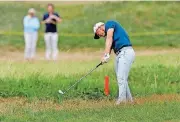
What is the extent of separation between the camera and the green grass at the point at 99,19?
2912 cm

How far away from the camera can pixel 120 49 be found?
13.4 meters

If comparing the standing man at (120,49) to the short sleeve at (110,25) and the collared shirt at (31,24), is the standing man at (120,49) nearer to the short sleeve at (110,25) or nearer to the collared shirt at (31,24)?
the short sleeve at (110,25)

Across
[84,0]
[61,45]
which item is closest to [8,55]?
[61,45]

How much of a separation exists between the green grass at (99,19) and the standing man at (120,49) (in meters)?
14.9

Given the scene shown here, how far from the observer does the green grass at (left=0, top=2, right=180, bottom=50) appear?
29.1 m

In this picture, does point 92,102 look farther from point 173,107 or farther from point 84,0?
point 84,0

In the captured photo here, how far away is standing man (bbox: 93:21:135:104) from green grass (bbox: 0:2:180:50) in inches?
588

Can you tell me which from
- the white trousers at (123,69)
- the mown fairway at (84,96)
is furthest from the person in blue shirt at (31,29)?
the white trousers at (123,69)

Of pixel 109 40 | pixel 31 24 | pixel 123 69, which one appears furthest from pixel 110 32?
pixel 31 24

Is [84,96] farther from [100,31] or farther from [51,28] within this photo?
[51,28]

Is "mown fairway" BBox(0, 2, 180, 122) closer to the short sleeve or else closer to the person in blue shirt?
the short sleeve

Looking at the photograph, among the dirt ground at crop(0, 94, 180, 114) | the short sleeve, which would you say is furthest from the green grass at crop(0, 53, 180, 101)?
the short sleeve

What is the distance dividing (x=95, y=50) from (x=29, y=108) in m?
15.8

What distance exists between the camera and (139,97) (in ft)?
46.7
